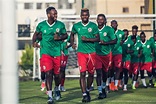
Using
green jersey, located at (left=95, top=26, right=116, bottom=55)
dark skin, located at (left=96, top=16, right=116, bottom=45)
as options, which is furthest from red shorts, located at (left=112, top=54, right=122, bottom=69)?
dark skin, located at (left=96, top=16, right=116, bottom=45)

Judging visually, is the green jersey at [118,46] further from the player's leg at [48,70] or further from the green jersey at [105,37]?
the player's leg at [48,70]

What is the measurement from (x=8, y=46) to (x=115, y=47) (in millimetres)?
12354

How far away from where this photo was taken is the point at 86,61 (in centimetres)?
1323

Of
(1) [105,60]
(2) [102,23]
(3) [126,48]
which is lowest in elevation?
(1) [105,60]

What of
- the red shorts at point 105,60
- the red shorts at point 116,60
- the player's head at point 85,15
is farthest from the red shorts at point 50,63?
the red shorts at point 116,60

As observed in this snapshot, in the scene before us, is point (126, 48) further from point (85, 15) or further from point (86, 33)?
point (85, 15)

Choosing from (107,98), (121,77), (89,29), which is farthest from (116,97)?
(121,77)

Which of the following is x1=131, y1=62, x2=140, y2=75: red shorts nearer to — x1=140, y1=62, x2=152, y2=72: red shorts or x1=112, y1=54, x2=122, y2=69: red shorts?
x1=140, y1=62, x2=152, y2=72: red shorts

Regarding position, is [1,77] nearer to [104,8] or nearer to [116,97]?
Result: [116,97]

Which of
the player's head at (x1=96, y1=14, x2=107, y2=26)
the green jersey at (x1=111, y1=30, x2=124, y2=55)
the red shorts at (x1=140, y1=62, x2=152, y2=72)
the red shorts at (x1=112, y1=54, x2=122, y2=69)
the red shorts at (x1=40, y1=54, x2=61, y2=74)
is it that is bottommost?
the red shorts at (x1=140, y1=62, x2=152, y2=72)

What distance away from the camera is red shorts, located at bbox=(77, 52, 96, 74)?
518 inches

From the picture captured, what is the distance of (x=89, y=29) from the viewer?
13258mm

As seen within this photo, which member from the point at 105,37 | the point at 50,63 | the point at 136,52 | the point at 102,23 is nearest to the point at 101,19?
the point at 102,23

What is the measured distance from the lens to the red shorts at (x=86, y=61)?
13.2 metres
